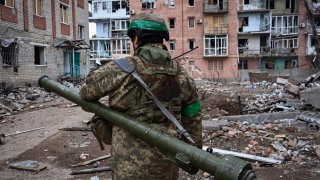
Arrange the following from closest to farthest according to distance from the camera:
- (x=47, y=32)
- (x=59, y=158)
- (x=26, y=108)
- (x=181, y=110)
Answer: (x=181, y=110) < (x=59, y=158) < (x=26, y=108) < (x=47, y=32)

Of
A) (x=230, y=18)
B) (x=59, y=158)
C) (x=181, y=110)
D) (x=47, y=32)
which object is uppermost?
(x=230, y=18)

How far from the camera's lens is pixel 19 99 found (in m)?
13.9

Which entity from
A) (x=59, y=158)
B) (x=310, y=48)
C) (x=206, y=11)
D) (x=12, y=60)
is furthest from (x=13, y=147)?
(x=310, y=48)

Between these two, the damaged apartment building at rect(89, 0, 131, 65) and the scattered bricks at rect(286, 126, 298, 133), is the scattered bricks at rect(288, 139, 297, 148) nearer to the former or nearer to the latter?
the scattered bricks at rect(286, 126, 298, 133)

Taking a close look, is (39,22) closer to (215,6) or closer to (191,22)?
(191,22)

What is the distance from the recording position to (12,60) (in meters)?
16.8

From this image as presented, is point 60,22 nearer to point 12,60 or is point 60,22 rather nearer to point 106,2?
point 12,60

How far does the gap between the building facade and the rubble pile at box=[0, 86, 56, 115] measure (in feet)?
83.2

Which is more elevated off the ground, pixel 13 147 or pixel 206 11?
pixel 206 11

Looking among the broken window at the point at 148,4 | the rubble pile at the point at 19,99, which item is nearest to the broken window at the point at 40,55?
the rubble pile at the point at 19,99

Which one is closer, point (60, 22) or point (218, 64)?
point (60, 22)


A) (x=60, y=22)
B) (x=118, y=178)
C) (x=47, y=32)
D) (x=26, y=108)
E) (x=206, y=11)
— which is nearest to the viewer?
(x=118, y=178)

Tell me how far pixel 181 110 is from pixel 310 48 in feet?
138

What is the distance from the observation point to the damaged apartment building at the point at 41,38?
53.7ft
